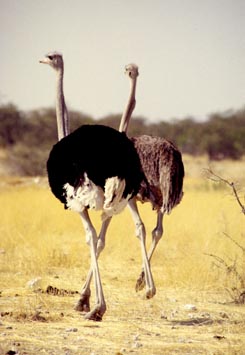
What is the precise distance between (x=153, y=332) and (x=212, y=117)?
26.8 meters

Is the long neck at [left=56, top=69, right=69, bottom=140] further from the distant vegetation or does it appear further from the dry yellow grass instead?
the distant vegetation

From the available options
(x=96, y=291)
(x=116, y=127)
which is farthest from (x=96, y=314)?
(x=116, y=127)

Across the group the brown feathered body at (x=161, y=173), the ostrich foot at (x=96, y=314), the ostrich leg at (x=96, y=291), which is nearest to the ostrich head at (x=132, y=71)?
the brown feathered body at (x=161, y=173)

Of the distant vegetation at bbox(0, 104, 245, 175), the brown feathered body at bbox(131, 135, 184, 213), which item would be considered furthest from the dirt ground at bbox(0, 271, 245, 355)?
the distant vegetation at bbox(0, 104, 245, 175)

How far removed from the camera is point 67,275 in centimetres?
800

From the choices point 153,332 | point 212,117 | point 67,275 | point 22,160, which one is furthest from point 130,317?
point 212,117

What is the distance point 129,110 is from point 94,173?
2.11 metres

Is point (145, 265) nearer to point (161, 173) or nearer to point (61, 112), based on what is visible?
point (161, 173)

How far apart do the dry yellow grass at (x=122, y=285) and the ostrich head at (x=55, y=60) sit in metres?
1.52

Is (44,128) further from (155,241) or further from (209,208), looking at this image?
(155,241)

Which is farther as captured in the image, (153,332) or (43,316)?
(43,316)

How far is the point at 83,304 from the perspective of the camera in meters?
6.32

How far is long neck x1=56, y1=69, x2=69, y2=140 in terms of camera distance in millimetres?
6652

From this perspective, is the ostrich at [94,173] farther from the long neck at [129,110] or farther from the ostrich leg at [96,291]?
the long neck at [129,110]
